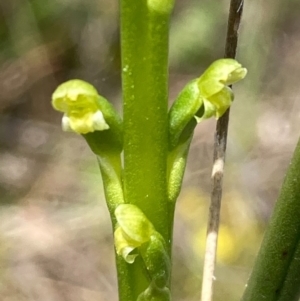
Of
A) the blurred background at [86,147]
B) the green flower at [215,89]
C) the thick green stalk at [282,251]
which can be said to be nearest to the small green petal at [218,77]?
the green flower at [215,89]

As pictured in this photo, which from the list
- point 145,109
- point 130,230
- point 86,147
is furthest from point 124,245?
point 86,147

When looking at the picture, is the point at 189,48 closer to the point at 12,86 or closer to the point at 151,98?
the point at 12,86

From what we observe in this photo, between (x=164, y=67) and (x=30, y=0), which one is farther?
(x=30, y=0)

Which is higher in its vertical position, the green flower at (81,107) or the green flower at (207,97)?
the green flower at (207,97)

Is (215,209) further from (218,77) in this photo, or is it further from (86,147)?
(86,147)

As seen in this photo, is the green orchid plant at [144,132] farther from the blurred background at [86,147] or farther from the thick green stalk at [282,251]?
the blurred background at [86,147]

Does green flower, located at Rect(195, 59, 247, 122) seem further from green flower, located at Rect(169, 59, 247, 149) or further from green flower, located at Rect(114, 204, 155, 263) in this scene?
green flower, located at Rect(114, 204, 155, 263)

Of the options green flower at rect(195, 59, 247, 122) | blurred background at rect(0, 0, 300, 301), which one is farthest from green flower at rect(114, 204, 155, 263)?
blurred background at rect(0, 0, 300, 301)

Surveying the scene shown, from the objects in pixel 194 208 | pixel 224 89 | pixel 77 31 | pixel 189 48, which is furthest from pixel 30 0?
pixel 224 89
